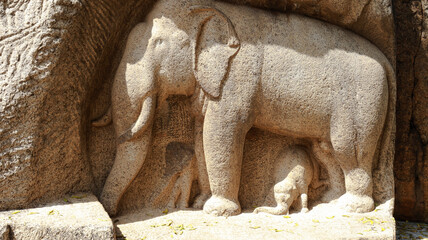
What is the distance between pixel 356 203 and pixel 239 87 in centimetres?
88

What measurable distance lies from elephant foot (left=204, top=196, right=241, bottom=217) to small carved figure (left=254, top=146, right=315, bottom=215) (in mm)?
134

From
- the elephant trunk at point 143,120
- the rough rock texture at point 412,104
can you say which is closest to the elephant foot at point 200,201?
the elephant trunk at point 143,120

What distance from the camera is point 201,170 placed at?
7.77ft

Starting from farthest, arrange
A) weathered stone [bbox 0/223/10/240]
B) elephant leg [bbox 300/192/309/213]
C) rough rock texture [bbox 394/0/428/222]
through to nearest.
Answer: rough rock texture [bbox 394/0/428/222] < elephant leg [bbox 300/192/309/213] < weathered stone [bbox 0/223/10/240]

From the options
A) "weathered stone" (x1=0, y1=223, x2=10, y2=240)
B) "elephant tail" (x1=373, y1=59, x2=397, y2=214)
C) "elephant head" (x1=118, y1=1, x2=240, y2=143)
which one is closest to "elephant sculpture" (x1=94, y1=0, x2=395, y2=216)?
"elephant head" (x1=118, y1=1, x2=240, y2=143)

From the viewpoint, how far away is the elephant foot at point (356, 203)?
7.68ft

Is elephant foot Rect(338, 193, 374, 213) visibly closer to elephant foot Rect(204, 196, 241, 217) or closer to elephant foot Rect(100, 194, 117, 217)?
elephant foot Rect(204, 196, 241, 217)

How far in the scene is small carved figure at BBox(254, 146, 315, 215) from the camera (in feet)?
7.68

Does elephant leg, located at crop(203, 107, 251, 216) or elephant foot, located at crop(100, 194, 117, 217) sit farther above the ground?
elephant leg, located at crop(203, 107, 251, 216)

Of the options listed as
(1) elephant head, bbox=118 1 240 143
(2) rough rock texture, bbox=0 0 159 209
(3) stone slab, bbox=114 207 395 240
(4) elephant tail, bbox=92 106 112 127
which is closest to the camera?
(2) rough rock texture, bbox=0 0 159 209

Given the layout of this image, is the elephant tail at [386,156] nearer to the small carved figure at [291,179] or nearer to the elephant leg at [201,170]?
the small carved figure at [291,179]

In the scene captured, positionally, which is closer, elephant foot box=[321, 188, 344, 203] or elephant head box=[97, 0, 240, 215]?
elephant head box=[97, 0, 240, 215]

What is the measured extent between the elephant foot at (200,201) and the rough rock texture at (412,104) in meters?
1.38

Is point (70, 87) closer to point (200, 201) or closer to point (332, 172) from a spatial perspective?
point (200, 201)
